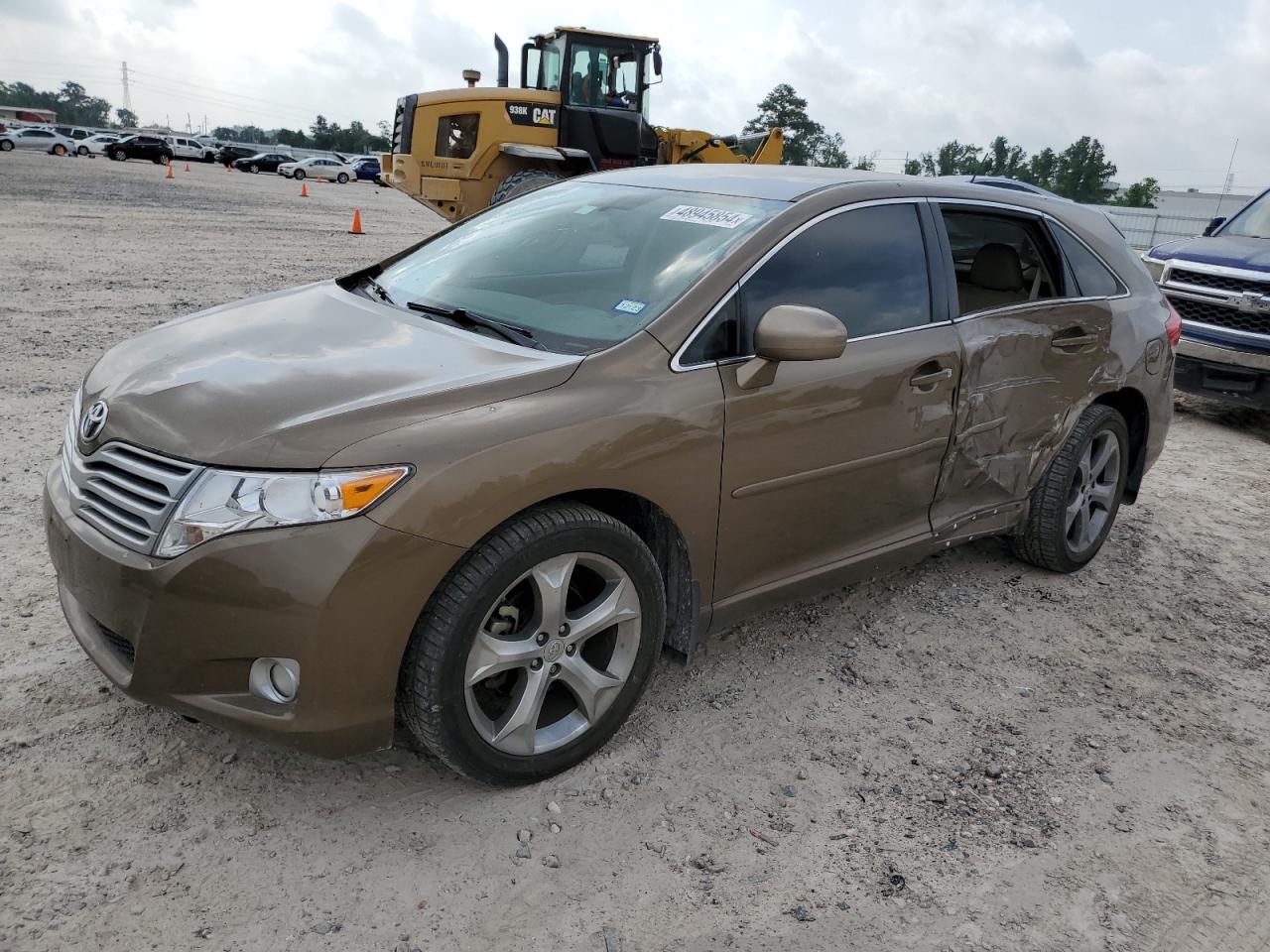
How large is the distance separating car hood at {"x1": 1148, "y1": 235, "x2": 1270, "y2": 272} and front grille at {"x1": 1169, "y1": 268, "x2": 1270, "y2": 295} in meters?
0.10

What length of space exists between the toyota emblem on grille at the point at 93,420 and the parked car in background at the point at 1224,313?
778 centimetres

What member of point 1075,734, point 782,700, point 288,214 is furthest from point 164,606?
point 288,214

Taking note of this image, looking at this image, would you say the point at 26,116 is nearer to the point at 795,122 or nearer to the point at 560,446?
the point at 795,122

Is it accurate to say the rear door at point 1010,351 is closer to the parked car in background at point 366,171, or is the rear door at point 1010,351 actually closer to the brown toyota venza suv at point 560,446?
the brown toyota venza suv at point 560,446

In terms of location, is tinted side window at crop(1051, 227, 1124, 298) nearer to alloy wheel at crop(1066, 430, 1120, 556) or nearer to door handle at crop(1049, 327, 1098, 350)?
door handle at crop(1049, 327, 1098, 350)

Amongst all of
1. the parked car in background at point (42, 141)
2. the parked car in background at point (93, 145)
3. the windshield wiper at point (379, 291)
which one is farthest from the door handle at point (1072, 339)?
the parked car in background at point (93, 145)

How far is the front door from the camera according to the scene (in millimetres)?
3102

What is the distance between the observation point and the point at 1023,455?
410cm

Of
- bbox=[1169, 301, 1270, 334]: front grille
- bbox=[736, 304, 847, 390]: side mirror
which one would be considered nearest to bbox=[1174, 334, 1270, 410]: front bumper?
bbox=[1169, 301, 1270, 334]: front grille

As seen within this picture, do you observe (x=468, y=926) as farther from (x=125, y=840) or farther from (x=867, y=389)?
(x=867, y=389)

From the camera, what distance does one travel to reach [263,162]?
51844 mm

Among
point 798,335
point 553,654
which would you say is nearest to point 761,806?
point 553,654

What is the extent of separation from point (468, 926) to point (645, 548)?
1.10 meters

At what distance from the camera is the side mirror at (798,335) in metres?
2.88
